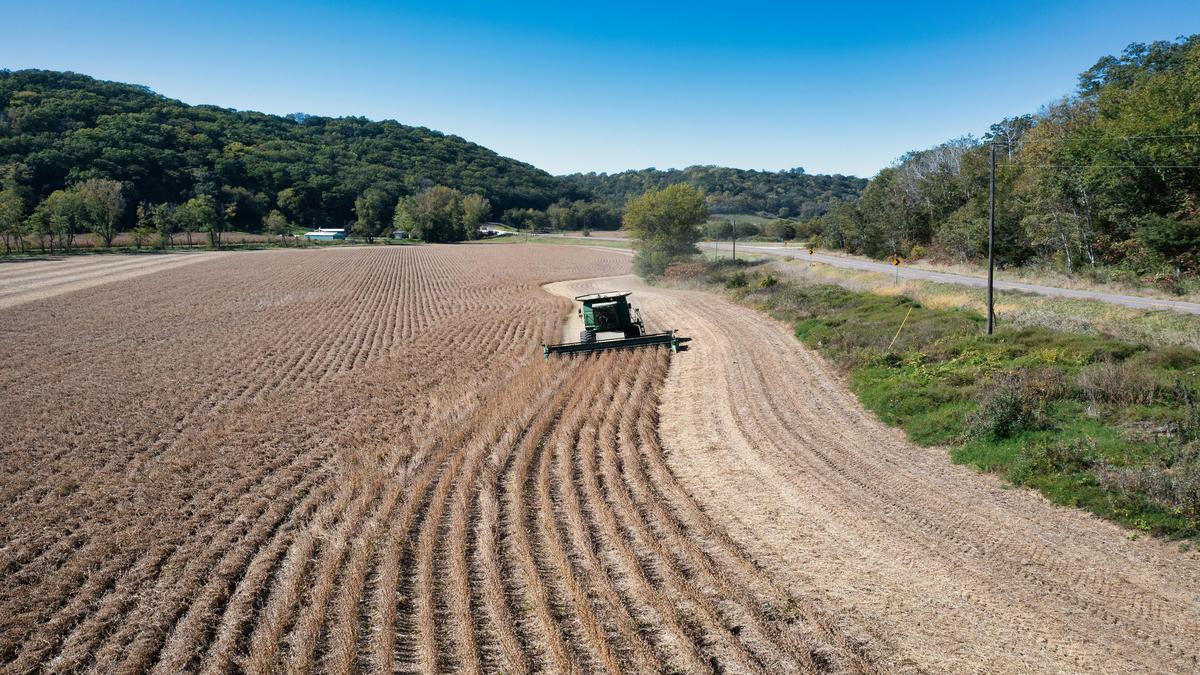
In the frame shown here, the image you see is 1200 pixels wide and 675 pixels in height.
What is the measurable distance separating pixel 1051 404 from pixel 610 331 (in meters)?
14.3

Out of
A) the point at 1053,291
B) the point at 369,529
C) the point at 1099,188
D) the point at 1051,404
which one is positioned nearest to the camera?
the point at 369,529

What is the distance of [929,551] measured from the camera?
31.3ft

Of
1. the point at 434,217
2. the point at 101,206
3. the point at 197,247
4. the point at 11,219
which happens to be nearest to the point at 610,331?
the point at 11,219

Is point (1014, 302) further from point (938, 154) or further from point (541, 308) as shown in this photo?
point (938, 154)

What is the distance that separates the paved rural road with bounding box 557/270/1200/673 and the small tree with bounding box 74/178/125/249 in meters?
99.4

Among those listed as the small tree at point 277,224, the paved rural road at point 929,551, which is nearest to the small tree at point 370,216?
the small tree at point 277,224

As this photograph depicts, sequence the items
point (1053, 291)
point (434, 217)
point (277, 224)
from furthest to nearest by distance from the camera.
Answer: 1. point (434, 217)
2. point (277, 224)
3. point (1053, 291)

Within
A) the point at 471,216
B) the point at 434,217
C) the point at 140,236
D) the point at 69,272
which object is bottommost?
the point at 69,272

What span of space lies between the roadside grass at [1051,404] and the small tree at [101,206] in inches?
3898

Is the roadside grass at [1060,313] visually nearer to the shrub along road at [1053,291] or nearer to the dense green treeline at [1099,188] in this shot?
the shrub along road at [1053,291]

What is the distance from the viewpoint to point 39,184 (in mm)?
102062

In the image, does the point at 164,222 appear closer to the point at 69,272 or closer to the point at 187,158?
the point at 187,158

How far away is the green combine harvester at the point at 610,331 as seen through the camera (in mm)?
24062

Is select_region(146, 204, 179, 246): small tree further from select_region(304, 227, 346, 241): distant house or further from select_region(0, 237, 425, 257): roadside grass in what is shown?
select_region(304, 227, 346, 241): distant house
